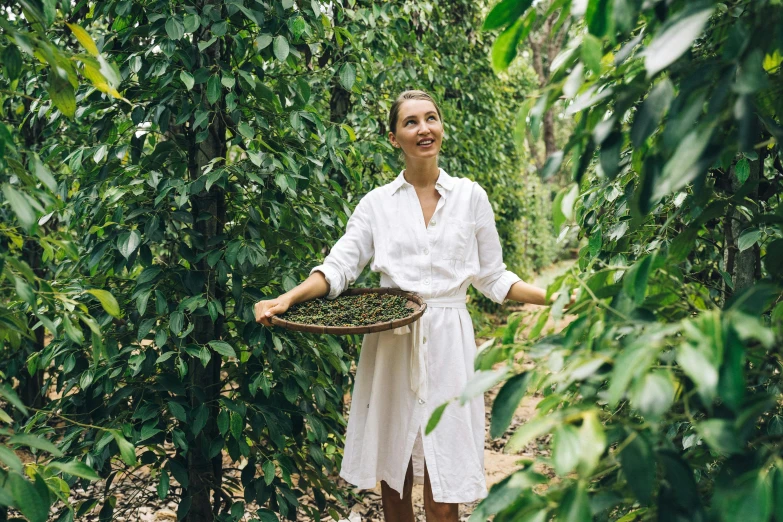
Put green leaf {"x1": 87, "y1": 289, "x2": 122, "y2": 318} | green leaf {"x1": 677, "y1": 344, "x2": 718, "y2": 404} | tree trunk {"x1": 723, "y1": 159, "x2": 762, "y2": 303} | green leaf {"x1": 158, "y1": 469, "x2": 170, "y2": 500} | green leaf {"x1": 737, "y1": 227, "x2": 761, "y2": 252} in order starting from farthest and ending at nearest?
green leaf {"x1": 158, "y1": 469, "x2": 170, "y2": 500}
tree trunk {"x1": 723, "y1": 159, "x2": 762, "y2": 303}
green leaf {"x1": 737, "y1": 227, "x2": 761, "y2": 252}
green leaf {"x1": 87, "y1": 289, "x2": 122, "y2": 318}
green leaf {"x1": 677, "y1": 344, "x2": 718, "y2": 404}

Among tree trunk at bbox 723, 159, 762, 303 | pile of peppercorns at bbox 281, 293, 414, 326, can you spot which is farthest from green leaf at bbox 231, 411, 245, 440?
tree trunk at bbox 723, 159, 762, 303

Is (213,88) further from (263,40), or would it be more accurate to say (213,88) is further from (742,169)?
(742,169)

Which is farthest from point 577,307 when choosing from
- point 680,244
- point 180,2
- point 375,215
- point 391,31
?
point 391,31

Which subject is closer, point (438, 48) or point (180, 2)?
point (180, 2)

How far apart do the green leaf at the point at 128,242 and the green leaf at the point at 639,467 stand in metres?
1.68

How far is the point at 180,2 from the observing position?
221 centimetres

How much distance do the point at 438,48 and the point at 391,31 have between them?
64.2 inches

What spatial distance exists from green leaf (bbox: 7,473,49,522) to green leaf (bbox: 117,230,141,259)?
1.14 meters

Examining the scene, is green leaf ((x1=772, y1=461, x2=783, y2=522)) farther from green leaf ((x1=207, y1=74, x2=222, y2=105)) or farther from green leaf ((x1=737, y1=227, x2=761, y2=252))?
green leaf ((x1=207, y1=74, x2=222, y2=105))

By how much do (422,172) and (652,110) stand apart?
167 centimetres

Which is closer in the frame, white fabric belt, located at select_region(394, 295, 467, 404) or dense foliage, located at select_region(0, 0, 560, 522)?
dense foliage, located at select_region(0, 0, 560, 522)

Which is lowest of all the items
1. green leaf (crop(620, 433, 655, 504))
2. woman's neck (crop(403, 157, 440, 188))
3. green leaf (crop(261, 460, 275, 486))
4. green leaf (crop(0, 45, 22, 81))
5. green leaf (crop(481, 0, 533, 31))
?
green leaf (crop(261, 460, 275, 486))

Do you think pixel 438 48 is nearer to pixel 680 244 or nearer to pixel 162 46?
pixel 162 46

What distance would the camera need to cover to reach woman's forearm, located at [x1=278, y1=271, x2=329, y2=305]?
2211 millimetres
